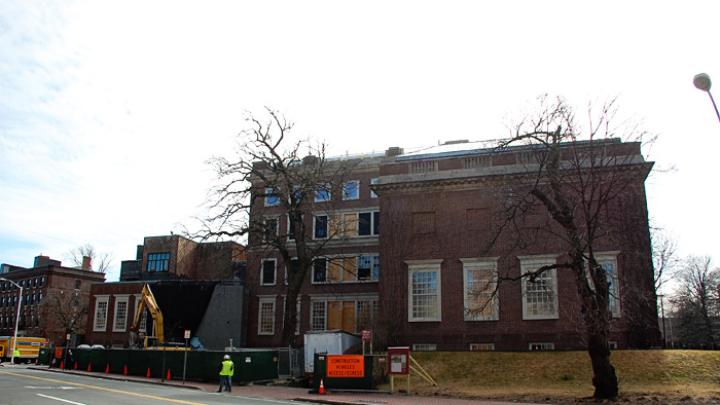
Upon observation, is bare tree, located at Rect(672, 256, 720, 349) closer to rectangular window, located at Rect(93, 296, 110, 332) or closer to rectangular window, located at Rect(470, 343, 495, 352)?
rectangular window, located at Rect(470, 343, 495, 352)

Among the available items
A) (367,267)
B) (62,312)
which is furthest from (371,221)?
(62,312)

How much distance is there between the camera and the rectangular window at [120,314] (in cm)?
6241

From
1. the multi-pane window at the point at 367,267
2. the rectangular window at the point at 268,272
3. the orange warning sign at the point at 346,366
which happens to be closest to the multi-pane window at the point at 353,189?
the multi-pane window at the point at 367,267

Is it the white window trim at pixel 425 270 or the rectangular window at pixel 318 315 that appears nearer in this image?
the white window trim at pixel 425 270

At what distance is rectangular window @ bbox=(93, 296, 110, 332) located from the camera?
63.5m

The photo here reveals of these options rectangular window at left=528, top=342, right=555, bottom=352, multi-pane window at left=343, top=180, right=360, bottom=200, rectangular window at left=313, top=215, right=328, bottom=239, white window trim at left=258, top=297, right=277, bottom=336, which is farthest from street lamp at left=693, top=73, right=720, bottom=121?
white window trim at left=258, top=297, right=277, bottom=336

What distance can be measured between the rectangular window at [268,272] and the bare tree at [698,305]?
4493cm

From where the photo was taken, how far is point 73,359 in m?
44.9

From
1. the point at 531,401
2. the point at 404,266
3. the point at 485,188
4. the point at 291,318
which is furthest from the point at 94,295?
the point at 531,401

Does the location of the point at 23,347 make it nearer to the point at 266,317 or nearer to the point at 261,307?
the point at 261,307

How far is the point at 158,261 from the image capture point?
68.7 metres

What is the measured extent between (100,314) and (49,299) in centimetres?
2314

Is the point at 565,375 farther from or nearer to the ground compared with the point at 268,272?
nearer to the ground

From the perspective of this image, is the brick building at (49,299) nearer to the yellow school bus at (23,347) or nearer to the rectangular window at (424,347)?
the yellow school bus at (23,347)
